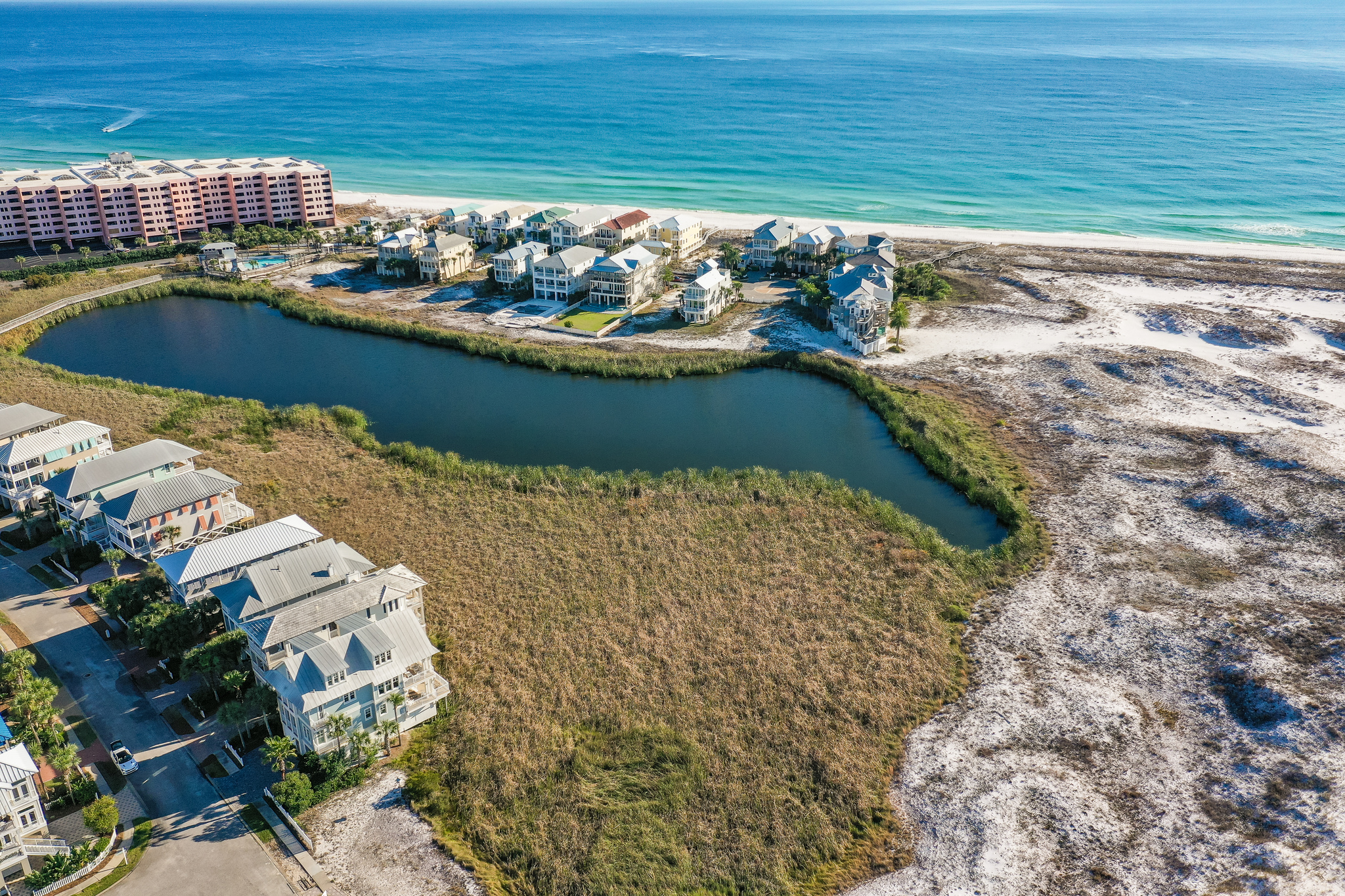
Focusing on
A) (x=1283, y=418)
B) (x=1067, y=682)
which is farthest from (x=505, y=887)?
(x=1283, y=418)

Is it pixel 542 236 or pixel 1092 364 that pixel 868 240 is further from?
pixel 542 236

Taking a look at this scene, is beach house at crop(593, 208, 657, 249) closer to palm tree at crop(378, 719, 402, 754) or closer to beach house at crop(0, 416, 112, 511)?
beach house at crop(0, 416, 112, 511)

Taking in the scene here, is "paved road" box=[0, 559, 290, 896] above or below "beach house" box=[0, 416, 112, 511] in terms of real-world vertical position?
below

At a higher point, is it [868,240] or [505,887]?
[868,240]

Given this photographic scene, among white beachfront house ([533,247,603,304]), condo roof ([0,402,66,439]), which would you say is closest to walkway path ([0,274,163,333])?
condo roof ([0,402,66,439])

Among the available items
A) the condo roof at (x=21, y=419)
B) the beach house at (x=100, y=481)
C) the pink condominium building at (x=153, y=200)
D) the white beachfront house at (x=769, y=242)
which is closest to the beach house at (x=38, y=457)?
the condo roof at (x=21, y=419)

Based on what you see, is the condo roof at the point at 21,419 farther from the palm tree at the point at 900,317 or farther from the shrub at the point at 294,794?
the palm tree at the point at 900,317

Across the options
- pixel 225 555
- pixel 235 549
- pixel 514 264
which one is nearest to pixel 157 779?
pixel 225 555
